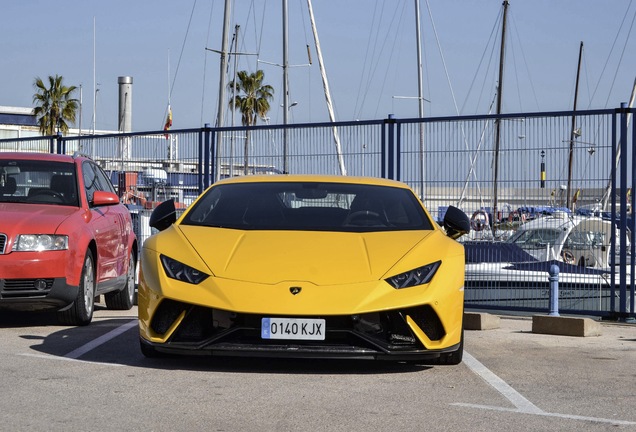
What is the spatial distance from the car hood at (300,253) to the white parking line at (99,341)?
48.1 inches

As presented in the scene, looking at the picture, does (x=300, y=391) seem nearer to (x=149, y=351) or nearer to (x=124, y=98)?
(x=149, y=351)

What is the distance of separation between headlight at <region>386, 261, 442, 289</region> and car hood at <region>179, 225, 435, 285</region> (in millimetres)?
91

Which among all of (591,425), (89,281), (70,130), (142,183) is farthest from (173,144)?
(70,130)

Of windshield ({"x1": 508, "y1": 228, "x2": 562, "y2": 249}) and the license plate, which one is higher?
windshield ({"x1": 508, "y1": 228, "x2": 562, "y2": 249})

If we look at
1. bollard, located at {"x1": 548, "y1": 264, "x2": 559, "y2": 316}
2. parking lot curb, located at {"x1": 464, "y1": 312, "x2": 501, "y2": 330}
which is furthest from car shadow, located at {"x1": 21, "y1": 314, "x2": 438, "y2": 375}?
bollard, located at {"x1": 548, "y1": 264, "x2": 559, "y2": 316}

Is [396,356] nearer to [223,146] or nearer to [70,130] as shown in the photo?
[223,146]

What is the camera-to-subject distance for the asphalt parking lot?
575 cm

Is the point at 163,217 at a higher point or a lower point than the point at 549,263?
higher

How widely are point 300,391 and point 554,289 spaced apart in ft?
19.2

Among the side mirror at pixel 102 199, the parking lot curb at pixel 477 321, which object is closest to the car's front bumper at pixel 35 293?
the side mirror at pixel 102 199

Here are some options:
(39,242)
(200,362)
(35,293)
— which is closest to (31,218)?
(39,242)

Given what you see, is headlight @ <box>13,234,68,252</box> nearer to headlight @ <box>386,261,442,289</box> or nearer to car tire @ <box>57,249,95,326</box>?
car tire @ <box>57,249,95,326</box>

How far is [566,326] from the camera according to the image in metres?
11.2

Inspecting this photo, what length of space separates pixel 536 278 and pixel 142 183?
5.74 meters
